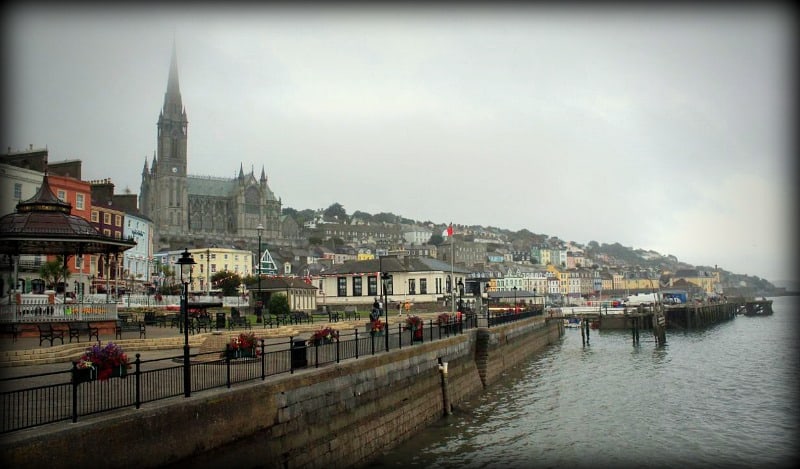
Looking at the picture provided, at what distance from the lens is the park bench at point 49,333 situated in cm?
2319

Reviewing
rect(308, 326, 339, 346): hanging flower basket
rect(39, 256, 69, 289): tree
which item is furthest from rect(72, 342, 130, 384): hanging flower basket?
rect(39, 256, 69, 289): tree

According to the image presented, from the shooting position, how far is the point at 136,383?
37.7 feet

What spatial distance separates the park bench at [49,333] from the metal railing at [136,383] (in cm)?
629

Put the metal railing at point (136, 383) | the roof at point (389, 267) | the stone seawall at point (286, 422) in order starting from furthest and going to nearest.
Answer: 1. the roof at point (389, 267)
2. the metal railing at point (136, 383)
3. the stone seawall at point (286, 422)

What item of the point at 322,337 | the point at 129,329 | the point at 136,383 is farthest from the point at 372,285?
the point at 136,383

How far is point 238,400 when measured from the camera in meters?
13.1

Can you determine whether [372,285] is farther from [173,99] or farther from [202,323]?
[173,99]

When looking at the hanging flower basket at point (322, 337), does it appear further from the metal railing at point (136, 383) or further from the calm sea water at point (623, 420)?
the calm sea water at point (623, 420)

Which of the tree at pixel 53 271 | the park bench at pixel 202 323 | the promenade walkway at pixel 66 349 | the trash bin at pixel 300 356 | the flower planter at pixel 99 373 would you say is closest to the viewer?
the flower planter at pixel 99 373

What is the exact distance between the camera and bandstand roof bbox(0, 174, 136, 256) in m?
27.1

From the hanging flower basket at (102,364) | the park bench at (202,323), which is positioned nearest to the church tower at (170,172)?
the park bench at (202,323)

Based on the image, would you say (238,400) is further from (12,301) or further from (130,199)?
(130,199)

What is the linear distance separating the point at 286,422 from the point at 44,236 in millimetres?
18004

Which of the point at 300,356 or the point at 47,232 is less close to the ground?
the point at 47,232
